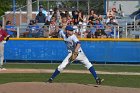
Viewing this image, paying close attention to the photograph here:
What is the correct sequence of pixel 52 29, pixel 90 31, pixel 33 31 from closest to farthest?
pixel 90 31
pixel 52 29
pixel 33 31

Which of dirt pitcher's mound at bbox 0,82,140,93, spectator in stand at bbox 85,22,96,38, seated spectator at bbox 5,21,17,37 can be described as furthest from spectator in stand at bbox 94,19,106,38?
dirt pitcher's mound at bbox 0,82,140,93

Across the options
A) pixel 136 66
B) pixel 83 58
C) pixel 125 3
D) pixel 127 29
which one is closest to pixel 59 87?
pixel 83 58

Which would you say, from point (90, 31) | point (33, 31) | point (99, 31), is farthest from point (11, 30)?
point (99, 31)

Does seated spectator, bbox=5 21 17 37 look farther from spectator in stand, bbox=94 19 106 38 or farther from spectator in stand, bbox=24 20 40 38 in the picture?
spectator in stand, bbox=94 19 106 38

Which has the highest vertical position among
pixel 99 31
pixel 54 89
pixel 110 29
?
pixel 110 29

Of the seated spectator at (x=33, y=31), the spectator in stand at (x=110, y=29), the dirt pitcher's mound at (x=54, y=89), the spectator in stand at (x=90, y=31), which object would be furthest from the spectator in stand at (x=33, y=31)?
the dirt pitcher's mound at (x=54, y=89)

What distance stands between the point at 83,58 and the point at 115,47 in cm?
997

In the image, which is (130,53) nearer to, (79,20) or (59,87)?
(79,20)

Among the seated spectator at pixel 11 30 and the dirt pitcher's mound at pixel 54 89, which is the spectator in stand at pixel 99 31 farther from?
the dirt pitcher's mound at pixel 54 89

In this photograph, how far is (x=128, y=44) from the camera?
2520cm

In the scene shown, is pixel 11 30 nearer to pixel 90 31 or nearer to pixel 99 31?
pixel 90 31

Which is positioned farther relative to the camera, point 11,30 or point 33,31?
point 33,31

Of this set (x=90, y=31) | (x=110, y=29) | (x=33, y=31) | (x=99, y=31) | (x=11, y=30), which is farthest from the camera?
(x=33, y=31)

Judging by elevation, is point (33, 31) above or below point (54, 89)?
above
